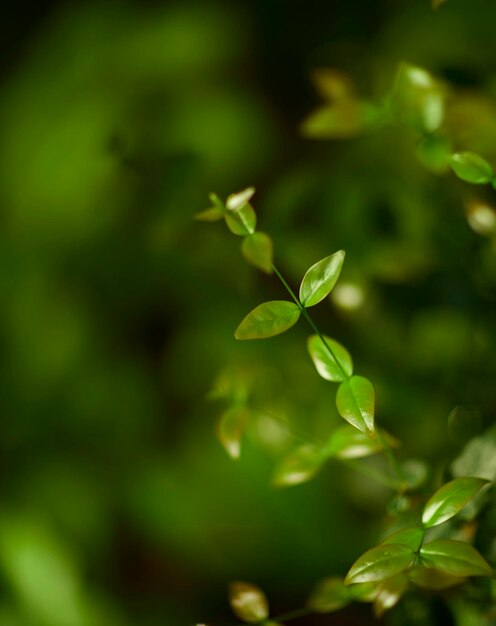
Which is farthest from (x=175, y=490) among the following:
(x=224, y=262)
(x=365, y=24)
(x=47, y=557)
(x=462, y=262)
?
(x=365, y=24)

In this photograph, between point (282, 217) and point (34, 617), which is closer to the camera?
point (282, 217)

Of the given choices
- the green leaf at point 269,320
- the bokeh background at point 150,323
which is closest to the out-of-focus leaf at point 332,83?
the bokeh background at point 150,323

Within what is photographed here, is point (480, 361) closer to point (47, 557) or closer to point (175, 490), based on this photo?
point (175, 490)

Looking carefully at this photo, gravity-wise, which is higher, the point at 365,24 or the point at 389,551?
the point at 389,551

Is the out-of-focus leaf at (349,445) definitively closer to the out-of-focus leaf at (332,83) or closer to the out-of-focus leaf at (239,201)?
the out-of-focus leaf at (239,201)

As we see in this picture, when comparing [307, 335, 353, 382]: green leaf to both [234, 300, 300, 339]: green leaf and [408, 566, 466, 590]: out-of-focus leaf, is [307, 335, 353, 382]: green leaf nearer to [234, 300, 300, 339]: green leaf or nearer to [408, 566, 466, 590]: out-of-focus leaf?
[234, 300, 300, 339]: green leaf
